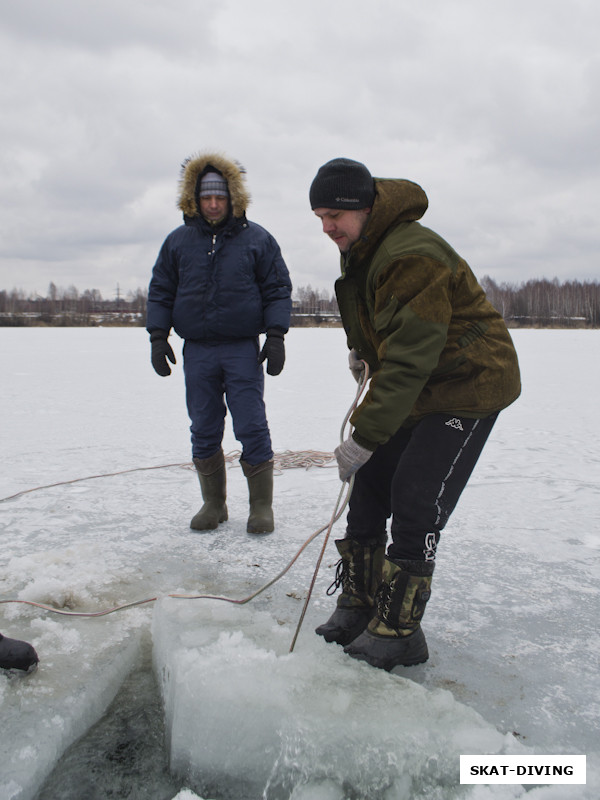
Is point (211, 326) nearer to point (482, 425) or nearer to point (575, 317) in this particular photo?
point (482, 425)

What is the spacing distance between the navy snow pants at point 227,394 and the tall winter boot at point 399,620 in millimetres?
1452

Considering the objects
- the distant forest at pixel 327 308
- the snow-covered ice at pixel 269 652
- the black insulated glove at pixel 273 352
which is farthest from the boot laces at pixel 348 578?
the distant forest at pixel 327 308

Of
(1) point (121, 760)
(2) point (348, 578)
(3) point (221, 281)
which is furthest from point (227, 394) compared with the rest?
(1) point (121, 760)

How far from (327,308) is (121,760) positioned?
82.8 meters

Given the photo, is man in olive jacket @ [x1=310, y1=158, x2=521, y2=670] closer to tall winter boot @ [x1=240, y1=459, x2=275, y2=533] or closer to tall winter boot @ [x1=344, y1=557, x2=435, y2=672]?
tall winter boot @ [x1=344, y1=557, x2=435, y2=672]

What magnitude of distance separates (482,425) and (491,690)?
747 mm

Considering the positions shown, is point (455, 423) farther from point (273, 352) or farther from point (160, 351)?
point (160, 351)

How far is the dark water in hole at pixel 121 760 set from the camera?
1436 millimetres

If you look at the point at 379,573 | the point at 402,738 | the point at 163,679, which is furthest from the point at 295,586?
the point at 402,738

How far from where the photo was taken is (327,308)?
8319cm

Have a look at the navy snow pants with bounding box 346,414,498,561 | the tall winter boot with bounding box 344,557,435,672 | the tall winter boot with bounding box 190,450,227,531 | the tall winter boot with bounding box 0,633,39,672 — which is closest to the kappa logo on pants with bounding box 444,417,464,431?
the navy snow pants with bounding box 346,414,498,561

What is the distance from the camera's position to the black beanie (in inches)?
70.7

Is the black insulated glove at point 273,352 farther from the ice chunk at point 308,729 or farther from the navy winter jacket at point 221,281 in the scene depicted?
the ice chunk at point 308,729

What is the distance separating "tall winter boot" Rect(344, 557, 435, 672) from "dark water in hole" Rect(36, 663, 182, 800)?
59 cm
